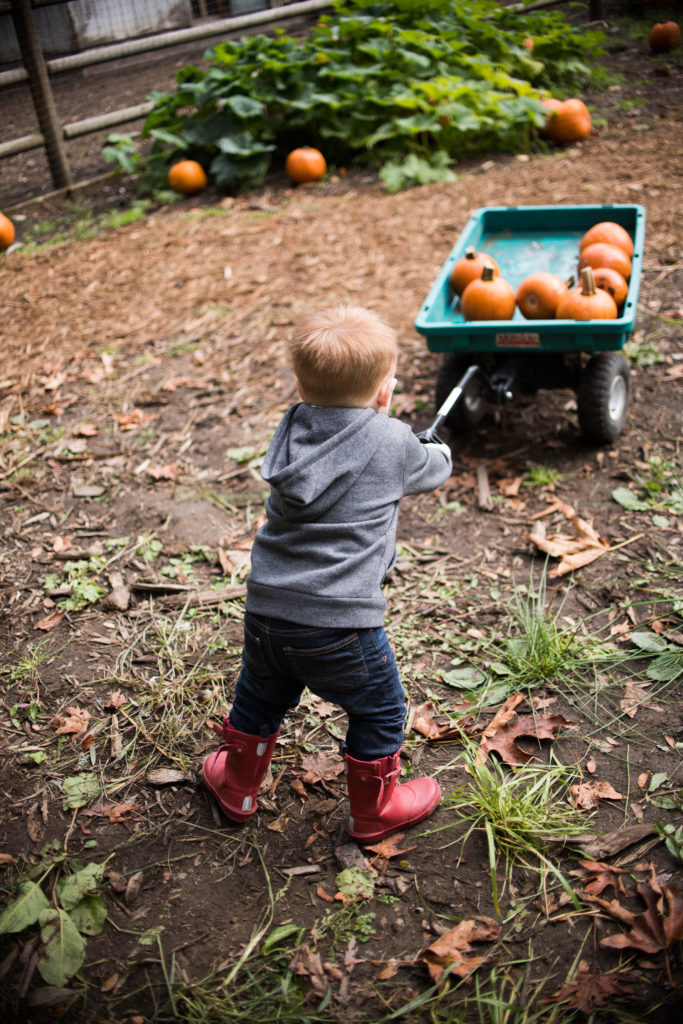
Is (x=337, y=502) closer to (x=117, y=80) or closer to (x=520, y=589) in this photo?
(x=520, y=589)

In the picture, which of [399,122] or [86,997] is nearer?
[86,997]

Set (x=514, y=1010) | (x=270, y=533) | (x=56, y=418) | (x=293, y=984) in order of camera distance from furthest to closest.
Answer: (x=56, y=418), (x=270, y=533), (x=293, y=984), (x=514, y=1010)

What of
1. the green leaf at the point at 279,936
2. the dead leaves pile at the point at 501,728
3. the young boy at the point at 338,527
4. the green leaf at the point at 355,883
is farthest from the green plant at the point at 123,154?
the green leaf at the point at 279,936

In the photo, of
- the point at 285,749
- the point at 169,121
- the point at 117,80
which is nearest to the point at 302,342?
the point at 285,749

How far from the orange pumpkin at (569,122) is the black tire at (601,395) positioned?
4075mm

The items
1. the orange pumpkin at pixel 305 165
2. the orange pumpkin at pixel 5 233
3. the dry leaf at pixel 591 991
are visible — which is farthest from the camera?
the orange pumpkin at pixel 305 165

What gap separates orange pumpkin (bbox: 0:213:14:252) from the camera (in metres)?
6.16

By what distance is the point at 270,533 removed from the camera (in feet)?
6.50

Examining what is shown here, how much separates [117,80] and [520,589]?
26.6 feet

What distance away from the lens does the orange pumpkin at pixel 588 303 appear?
324 cm

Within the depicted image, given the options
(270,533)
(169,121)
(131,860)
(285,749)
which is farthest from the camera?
(169,121)

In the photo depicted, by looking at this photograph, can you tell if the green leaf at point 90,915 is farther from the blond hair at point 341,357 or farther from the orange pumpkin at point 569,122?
the orange pumpkin at point 569,122

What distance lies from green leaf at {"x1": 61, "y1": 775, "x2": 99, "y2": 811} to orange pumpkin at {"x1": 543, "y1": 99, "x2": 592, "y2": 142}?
6330mm

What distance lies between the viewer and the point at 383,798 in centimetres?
212
